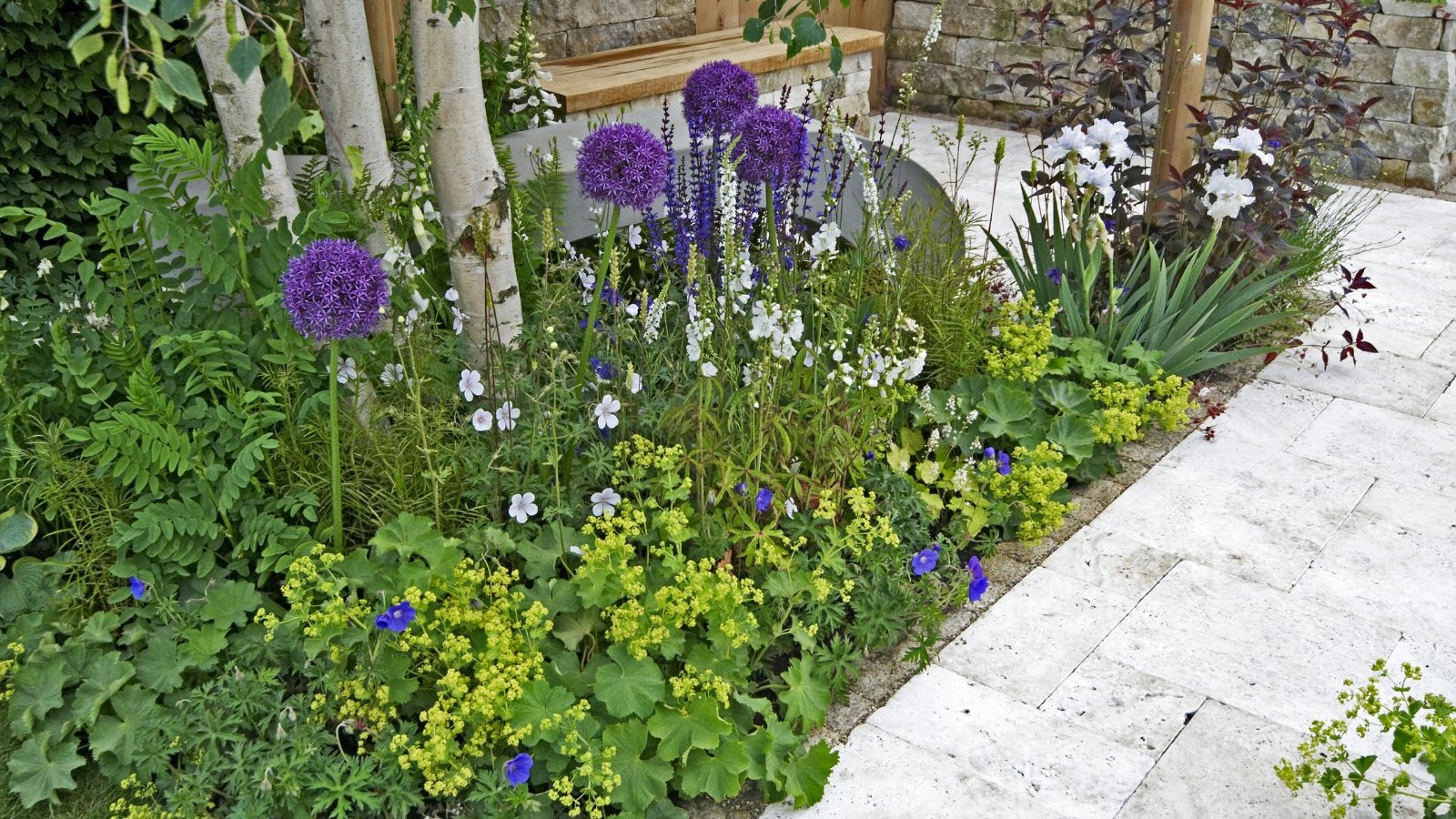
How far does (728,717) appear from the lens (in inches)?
93.7

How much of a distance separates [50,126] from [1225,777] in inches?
138

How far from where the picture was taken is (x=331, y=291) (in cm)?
210

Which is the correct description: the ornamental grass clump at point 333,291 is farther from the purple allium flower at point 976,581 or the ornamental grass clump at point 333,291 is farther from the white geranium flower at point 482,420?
the purple allium flower at point 976,581

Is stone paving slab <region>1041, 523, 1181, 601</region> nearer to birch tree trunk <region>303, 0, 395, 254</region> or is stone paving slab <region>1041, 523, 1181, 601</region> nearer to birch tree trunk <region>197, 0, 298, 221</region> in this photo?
birch tree trunk <region>303, 0, 395, 254</region>

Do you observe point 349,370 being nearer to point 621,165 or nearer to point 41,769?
point 621,165

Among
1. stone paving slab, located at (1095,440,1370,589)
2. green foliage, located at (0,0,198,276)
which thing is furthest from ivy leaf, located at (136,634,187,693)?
stone paving slab, located at (1095,440,1370,589)

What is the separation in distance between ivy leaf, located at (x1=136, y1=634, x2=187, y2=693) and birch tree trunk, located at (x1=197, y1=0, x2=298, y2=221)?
1.01 m

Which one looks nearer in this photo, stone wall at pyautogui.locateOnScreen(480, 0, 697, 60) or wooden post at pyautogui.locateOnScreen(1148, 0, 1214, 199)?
wooden post at pyautogui.locateOnScreen(1148, 0, 1214, 199)

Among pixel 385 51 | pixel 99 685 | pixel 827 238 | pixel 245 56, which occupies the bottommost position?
pixel 99 685

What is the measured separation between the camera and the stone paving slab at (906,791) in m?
2.26

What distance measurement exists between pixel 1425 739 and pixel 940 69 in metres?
6.42

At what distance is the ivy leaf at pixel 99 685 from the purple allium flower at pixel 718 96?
6.11ft

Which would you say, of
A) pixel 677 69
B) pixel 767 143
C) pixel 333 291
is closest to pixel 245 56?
pixel 333 291

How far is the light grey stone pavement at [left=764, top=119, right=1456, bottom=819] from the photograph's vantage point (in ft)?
7.68
